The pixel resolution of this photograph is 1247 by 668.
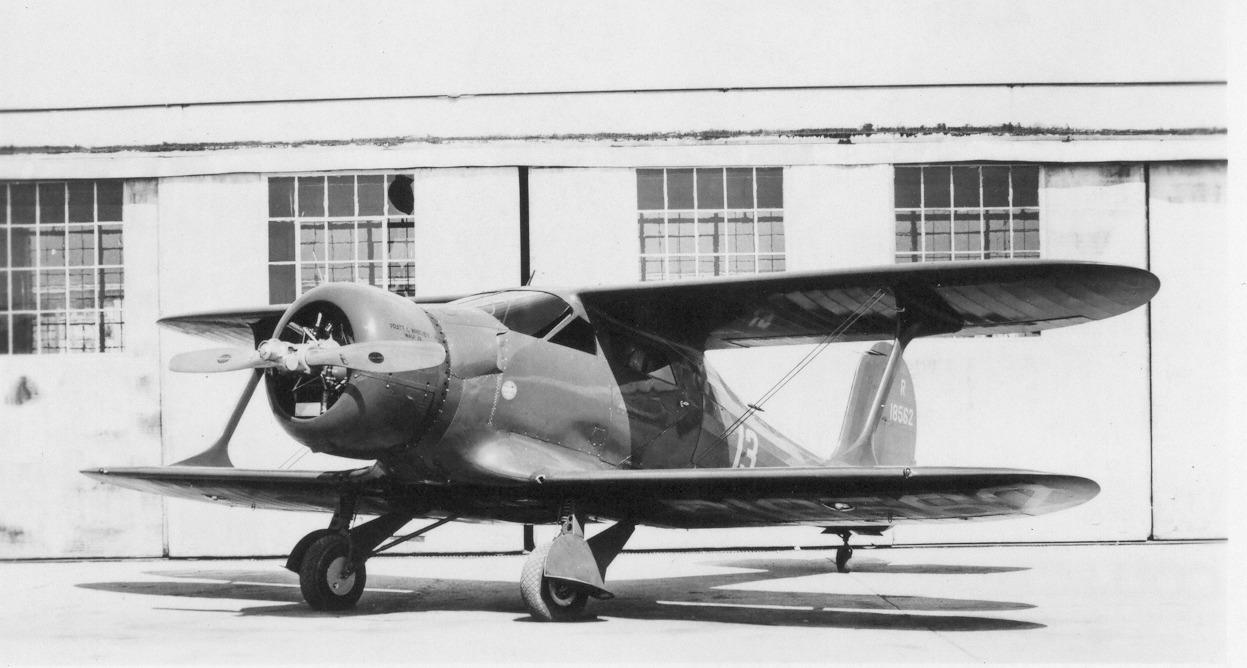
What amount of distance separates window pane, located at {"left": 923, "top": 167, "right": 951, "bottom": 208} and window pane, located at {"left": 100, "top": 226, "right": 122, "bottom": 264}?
1039 centimetres

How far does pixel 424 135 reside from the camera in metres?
15.0

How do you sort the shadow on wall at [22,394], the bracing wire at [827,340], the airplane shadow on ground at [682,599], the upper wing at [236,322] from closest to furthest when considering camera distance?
the airplane shadow on ground at [682,599]
the bracing wire at [827,340]
the upper wing at [236,322]
the shadow on wall at [22,394]

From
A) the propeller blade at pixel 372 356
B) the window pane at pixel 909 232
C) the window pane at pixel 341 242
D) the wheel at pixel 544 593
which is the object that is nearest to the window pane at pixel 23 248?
the window pane at pixel 341 242

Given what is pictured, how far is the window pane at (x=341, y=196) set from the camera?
593 inches

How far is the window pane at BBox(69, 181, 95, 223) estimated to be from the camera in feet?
49.1

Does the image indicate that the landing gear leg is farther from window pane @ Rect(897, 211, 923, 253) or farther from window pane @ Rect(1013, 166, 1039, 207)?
window pane @ Rect(1013, 166, 1039, 207)

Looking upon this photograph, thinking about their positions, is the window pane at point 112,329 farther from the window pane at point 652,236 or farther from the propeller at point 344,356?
the propeller at point 344,356

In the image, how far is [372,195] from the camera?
15.1m

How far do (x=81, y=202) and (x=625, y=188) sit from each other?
6811 millimetres

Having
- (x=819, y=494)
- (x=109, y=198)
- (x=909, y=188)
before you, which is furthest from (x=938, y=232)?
(x=109, y=198)

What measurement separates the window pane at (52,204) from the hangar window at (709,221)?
7199 mm

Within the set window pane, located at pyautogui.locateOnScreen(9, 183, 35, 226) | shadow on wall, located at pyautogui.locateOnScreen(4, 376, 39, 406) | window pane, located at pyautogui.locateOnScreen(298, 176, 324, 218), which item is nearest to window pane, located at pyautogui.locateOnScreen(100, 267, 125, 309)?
window pane, located at pyautogui.locateOnScreen(9, 183, 35, 226)

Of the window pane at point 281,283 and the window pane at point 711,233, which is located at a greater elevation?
the window pane at point 711,233

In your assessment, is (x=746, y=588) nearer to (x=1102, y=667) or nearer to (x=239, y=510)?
(x=1102, y=667)
